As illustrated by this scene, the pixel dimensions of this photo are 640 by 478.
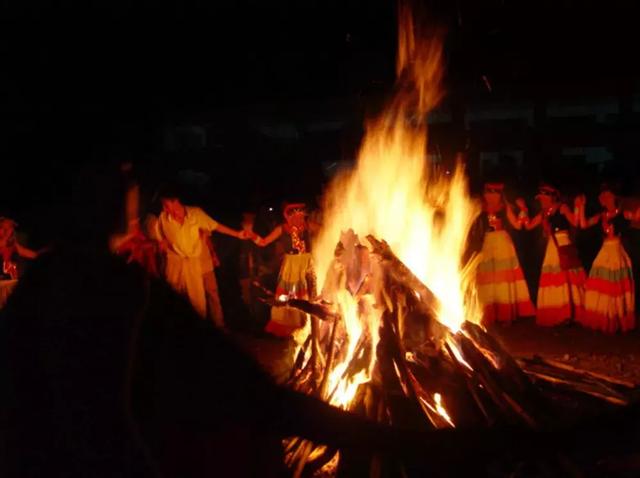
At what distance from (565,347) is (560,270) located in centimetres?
155

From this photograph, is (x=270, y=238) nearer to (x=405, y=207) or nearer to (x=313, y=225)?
(x=313, y=225)

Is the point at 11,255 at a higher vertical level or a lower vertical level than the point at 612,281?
higher

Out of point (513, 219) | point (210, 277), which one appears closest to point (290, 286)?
point (210, 277)

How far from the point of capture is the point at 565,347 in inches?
297

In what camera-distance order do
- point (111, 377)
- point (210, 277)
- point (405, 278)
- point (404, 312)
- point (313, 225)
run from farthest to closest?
point (210, 277)
point (313, 225)
point (405, 278)
point (404, 312)
point (111, 377)

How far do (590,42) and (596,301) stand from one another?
336 cm

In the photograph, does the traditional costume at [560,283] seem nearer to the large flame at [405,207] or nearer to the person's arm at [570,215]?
the person's arm at [570,215]

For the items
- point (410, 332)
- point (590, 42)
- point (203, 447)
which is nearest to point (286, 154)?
Answer: point (590, 42)

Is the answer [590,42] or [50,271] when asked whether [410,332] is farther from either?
[590,42]

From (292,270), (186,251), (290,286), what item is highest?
(186,251)

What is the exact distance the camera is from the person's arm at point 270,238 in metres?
9.30

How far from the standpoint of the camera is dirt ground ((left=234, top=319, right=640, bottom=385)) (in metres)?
6.66

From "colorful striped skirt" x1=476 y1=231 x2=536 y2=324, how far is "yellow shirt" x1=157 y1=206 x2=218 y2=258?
4.09 m

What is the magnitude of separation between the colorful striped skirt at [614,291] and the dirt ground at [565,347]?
0.58 ft
